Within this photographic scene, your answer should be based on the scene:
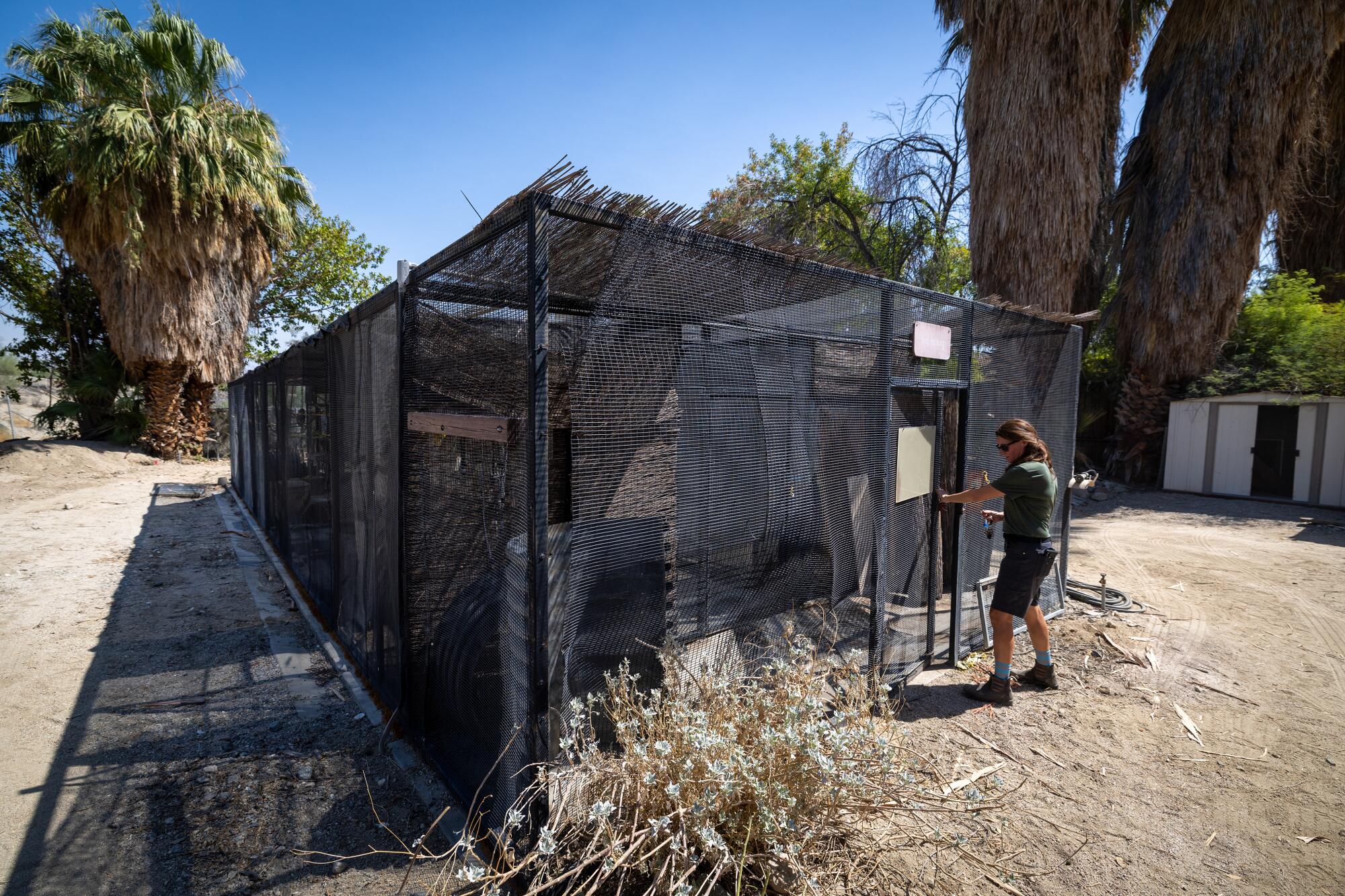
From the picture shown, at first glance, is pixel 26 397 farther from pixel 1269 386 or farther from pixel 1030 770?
pixel 1269 386

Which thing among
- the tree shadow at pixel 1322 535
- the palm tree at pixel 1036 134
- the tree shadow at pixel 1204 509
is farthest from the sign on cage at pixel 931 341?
the tree shadow at pixel 1322 535

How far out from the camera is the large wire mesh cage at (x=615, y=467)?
224 centimetres

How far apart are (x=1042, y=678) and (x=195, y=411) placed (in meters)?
19.2

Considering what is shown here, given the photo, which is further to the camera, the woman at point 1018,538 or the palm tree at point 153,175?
the palm tree at point 153,175

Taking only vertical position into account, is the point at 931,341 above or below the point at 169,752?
above

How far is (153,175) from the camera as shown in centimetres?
1272

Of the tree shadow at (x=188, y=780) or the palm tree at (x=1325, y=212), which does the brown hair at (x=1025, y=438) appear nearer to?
the tree shadow at (x=188, y=780)

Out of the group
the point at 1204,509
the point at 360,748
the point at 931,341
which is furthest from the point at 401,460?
the point at 1204,509

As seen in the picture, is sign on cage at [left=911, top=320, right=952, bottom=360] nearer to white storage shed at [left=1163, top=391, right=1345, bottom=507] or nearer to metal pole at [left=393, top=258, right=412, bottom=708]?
metal pole at [left=393, top=258, right=412, bottom=708]

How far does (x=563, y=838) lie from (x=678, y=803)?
0.48 meters

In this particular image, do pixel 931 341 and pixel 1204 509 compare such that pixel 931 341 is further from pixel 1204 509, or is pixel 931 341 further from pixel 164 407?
pixel 164 407

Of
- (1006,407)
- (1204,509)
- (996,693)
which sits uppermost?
(1006,407)

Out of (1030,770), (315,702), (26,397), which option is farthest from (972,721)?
(26,397)

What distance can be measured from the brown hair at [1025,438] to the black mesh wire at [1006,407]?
0.88 feet
